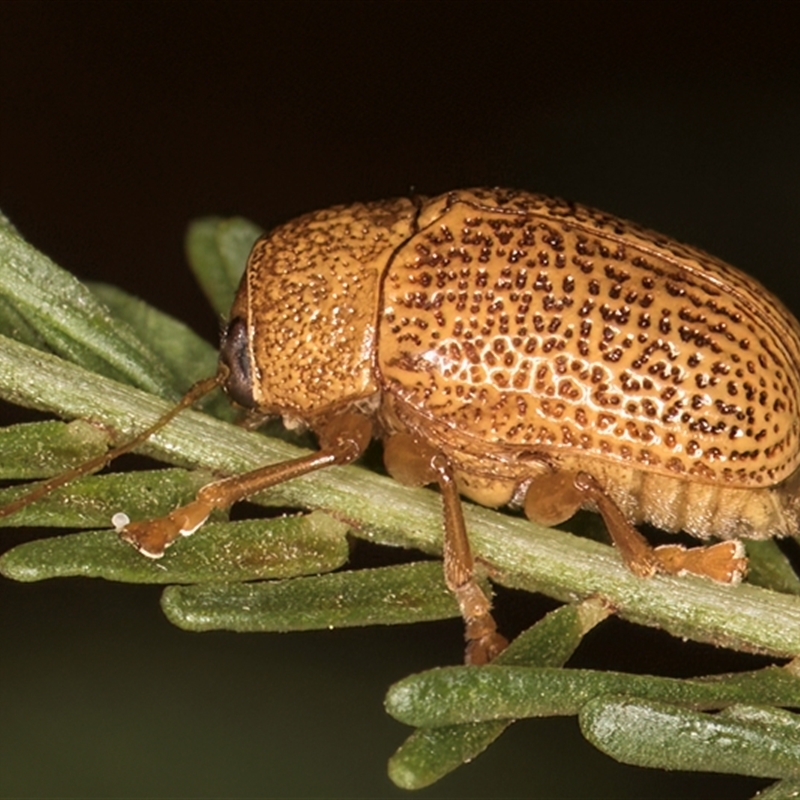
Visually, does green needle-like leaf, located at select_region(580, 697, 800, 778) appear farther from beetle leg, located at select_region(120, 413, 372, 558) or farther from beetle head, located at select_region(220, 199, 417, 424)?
beetle head, located at select_region(220, 199, 417, 424)

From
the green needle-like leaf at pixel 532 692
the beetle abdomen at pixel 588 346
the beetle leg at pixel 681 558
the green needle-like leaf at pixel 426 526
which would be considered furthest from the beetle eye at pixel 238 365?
the green needle-like leaf at pixel 532 692

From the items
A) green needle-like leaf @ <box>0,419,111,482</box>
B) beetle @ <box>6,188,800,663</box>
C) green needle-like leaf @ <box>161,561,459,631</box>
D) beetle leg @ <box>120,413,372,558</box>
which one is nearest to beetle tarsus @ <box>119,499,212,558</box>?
beetle leg @ <box>120,413,372,558</box>

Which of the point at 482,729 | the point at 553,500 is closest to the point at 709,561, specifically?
the point at 553,500

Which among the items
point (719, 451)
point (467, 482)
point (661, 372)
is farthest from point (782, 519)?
point (467, 482)

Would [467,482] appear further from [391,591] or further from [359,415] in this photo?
[391,591]

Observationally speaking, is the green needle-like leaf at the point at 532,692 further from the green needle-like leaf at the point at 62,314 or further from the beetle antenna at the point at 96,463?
the green needle-like leaf at the point at 62,314
